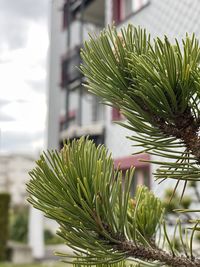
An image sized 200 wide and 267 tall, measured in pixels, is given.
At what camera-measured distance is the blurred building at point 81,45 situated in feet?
25.2

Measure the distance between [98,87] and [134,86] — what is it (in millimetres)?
142

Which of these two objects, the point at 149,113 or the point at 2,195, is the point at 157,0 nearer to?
the point at 2,195

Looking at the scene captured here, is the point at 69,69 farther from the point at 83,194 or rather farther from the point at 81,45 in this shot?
the point at 83,194

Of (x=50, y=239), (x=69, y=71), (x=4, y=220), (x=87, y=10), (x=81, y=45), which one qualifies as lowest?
(x=50, y=239)

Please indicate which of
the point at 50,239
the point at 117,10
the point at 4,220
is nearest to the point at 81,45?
the point at 117,10

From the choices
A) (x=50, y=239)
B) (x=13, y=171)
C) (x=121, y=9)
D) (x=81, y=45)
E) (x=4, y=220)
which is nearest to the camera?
(x=121, y=9)

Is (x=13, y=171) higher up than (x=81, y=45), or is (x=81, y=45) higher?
(x=81, y=45)

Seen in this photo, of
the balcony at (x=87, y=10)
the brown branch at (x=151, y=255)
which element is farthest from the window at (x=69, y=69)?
the brown branch at (x=151, y=255)

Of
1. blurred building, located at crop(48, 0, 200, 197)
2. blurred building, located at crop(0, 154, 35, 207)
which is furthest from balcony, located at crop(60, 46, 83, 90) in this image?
blurred building, located at crop(0, 154, 35, 207)

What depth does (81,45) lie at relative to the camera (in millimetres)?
14492

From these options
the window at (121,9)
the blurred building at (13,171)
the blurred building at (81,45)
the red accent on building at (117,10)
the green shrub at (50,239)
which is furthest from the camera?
the blurred building at (13,171)

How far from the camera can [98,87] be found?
1197 mm

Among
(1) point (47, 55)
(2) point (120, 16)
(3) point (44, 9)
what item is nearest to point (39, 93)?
(1) point (47, 55)

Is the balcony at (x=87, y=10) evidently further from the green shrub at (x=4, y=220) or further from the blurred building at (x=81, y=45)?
the green shrub at (x=4, y=220)
